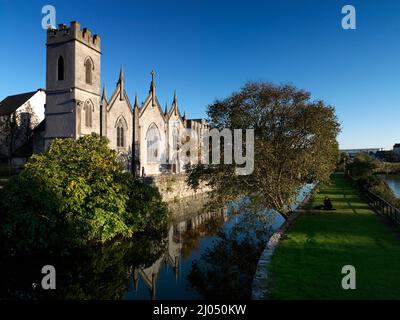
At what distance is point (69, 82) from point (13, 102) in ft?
58.8

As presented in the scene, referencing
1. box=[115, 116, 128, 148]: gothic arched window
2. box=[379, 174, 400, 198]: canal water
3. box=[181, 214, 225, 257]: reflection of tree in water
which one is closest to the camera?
box=[181, 214, 225, 257]: reflection of tree in water

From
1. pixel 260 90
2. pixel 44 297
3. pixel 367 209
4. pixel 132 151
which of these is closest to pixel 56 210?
pixel 44 297

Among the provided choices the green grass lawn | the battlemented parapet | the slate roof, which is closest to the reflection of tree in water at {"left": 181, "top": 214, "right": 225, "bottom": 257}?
the green grass lawn

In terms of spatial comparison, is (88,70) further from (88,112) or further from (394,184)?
(394,184)

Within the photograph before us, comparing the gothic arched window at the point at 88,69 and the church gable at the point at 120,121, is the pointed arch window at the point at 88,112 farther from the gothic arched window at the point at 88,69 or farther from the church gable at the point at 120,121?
the church gable at the point at 120,121

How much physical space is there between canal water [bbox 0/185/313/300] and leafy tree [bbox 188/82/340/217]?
2083mm

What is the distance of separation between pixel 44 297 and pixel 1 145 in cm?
3310

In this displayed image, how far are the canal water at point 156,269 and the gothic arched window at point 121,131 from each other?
20.9 meters

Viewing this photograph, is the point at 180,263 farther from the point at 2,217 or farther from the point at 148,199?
the point at 2,217

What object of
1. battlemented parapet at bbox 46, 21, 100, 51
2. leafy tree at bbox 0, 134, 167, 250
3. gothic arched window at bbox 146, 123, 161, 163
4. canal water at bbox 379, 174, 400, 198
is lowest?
canal water at bbox 379, 174, 400, 198

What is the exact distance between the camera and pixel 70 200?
16.5m

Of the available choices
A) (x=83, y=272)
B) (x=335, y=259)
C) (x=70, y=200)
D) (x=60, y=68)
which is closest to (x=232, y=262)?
(x=335, y=259)

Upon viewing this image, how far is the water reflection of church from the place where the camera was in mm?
14562

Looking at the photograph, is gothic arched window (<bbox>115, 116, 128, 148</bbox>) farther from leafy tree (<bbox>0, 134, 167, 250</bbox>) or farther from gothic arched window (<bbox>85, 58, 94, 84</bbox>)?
leafy tree (<bbox>0, 134, 167, 250</bbox>)
